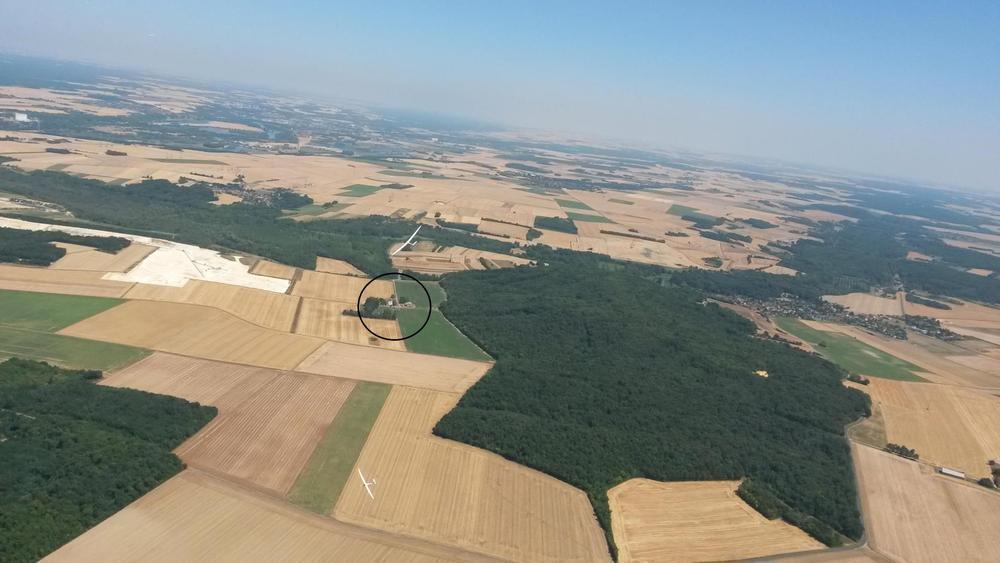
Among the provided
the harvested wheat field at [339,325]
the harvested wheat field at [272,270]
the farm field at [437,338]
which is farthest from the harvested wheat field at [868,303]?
the harvested wheat field at [272,270]

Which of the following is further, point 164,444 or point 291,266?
point 291,266

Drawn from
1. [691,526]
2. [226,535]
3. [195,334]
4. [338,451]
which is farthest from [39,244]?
[691,526]

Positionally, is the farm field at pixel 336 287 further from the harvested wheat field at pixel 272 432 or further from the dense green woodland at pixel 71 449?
the dense green woodland at pixel 71 449

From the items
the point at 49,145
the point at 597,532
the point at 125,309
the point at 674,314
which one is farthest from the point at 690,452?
the point at 49,145

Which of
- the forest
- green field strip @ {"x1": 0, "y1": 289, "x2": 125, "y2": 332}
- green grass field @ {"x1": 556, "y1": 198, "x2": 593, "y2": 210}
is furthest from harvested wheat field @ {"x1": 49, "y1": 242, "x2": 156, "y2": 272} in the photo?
green grass field @ {"x1": 556, "y1": 198, "x2": 593, "y2": 210}

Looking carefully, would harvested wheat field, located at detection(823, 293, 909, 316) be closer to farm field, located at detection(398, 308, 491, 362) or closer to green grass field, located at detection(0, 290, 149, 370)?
farm field, located at detection(398, 308, 491, 362)

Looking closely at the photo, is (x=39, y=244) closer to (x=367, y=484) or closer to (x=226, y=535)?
(x=226, y=535)

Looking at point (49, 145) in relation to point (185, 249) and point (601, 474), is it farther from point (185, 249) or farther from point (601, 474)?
point (601, 474)
